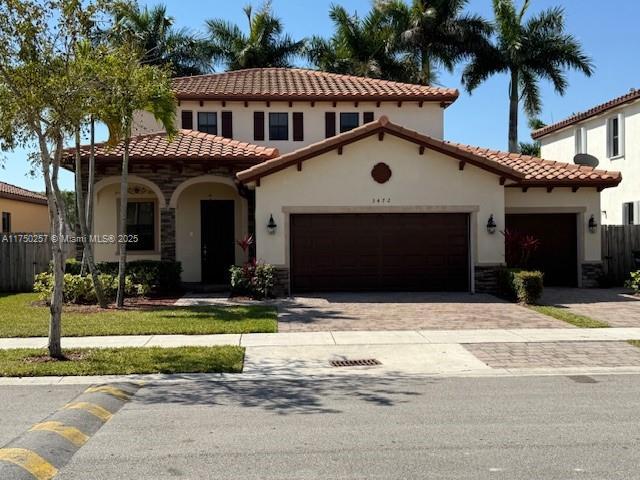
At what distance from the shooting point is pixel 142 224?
65.6 feet

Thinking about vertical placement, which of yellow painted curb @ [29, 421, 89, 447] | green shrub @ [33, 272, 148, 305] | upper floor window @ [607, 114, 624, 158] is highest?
upper floor window @ [607, 114, 624, 158]

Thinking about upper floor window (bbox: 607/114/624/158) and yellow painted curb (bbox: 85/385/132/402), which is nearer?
yellow painted curb (bbox: 85/385/132/402)

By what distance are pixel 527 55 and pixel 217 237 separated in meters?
20.8

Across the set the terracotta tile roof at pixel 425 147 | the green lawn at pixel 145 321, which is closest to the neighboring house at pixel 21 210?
the green lawn at pixel 145 321

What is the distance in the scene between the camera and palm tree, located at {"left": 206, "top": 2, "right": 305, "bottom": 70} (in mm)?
35406

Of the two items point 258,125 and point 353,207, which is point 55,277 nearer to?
point 353,207

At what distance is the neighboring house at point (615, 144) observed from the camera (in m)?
22.3

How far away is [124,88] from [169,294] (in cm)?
790

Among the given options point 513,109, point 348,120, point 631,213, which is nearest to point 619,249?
point 631,213

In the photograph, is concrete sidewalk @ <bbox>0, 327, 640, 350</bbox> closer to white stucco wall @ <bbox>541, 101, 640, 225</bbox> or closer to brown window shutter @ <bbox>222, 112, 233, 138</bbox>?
brown window shutter @ <bbox>222, 112, 233, 138</bbox>

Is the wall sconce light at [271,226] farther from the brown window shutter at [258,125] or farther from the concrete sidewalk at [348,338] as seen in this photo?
the brown window shutter at [258,125]

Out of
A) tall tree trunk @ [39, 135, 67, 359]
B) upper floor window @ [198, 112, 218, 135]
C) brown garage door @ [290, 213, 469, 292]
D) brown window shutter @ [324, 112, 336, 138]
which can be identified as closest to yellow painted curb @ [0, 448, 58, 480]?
tall tree trunk @ [39, 135, 67, 359]

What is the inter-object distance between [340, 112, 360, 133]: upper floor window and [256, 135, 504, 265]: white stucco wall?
561cm

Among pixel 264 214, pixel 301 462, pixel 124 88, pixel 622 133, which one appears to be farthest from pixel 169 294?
pixel 622 133
